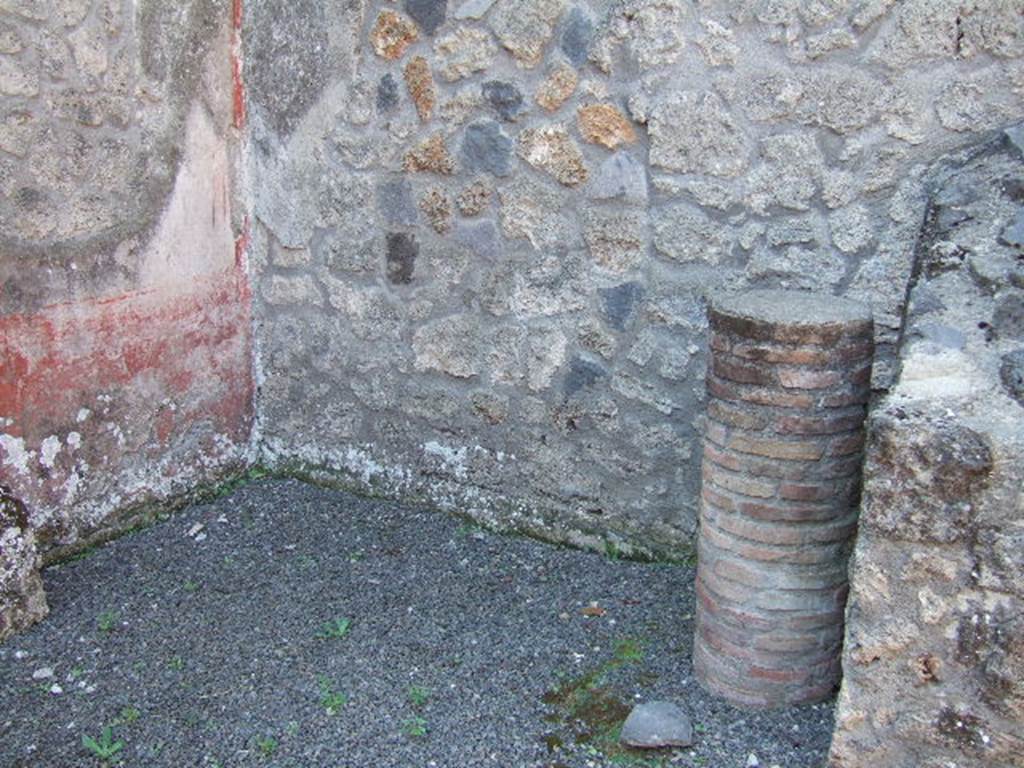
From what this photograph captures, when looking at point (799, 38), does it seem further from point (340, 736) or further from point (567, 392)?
point (340, 736)

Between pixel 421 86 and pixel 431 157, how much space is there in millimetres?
240

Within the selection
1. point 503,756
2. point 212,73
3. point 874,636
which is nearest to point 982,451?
point 874,636

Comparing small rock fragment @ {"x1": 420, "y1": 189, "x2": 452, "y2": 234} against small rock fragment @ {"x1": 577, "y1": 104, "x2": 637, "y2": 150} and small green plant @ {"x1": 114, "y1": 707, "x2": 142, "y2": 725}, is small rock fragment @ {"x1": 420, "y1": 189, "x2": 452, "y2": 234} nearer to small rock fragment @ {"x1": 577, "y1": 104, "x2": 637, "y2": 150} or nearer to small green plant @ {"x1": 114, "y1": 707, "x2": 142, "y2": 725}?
small rock fragment @ {"x1": 577, "y1": 104, "x2": 637, "y2": 150}

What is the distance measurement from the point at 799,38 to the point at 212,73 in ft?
7.02

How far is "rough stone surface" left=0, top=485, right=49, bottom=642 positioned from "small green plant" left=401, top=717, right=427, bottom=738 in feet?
4.27

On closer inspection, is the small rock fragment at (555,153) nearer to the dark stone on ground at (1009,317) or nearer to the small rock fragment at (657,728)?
the dark stone on ground at (1009,317)

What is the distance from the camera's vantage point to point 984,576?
7.32ft

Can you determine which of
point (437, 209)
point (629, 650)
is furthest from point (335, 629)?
point (437, 209)

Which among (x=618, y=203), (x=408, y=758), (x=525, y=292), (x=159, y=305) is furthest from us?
(x=159, y=305)

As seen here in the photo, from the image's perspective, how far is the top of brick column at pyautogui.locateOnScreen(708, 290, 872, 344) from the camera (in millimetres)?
2686

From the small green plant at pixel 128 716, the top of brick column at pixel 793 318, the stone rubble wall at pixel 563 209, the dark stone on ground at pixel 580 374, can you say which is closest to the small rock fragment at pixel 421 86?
the stone rubble wall at pixel 563 209

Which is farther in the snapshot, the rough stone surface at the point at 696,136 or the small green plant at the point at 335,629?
the small green plant at the point at 335,629

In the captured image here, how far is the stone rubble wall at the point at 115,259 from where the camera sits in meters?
3.52

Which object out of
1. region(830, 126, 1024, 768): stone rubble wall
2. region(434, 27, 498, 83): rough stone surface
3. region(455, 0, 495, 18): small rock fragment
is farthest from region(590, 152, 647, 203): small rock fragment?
region(830, 126, 1024, 768): stone rubble wall
